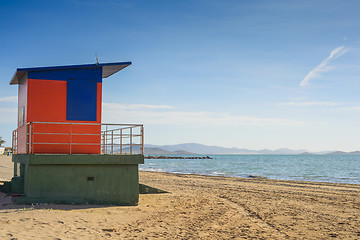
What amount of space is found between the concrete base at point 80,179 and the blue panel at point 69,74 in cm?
292

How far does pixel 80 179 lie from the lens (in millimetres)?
12031

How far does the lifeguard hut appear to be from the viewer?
38.7 feet

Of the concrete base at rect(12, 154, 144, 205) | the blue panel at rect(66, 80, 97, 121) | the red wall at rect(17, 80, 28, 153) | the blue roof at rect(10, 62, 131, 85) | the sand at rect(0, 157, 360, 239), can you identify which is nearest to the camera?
the sand at rect(0, 157, 360, 239)

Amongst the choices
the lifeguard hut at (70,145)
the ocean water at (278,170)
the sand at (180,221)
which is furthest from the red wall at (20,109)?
the ocean water at (278,170)

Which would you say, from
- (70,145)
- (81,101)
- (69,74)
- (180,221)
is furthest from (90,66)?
(180,221)

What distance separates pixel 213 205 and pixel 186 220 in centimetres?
308

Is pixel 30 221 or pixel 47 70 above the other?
pixel 47 70

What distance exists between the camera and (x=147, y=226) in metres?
9.76

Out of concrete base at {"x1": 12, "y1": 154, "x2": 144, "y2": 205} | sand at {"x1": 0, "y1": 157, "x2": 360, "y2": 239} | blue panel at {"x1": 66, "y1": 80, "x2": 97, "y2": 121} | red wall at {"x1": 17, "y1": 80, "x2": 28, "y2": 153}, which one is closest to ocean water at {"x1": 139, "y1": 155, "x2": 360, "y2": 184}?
sand at {"x1": 0, "y1": 157, "x2": 360, "y2": 239}

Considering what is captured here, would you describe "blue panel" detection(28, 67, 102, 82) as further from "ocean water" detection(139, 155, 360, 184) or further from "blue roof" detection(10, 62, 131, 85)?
"ocean water" detection(139, 155, 360, 184)

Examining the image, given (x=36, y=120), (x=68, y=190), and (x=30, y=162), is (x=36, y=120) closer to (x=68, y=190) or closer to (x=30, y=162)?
(x=30, y=162)

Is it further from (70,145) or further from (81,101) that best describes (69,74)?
(70,145)

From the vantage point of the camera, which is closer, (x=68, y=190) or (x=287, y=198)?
(x=68, y=190)

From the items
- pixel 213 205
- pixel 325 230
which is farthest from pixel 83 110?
pixel 325 230
